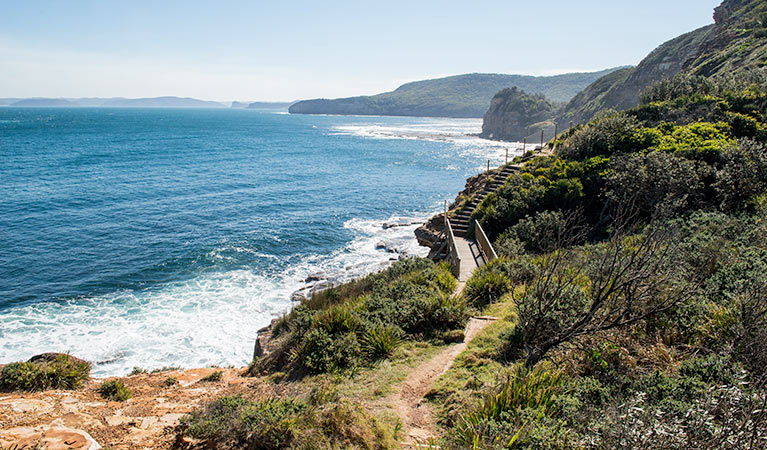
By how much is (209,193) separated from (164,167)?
1669cm

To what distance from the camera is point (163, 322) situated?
675 inches

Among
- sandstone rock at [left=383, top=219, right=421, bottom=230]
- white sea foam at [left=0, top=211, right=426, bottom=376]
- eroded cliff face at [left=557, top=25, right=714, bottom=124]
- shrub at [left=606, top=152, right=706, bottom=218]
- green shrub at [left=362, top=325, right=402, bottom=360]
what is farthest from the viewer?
eroded cliff face at [left=557, top=25, right=714, bottom=124]

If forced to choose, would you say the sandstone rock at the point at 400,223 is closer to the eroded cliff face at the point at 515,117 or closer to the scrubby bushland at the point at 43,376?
the scrubby bushland at the point at 43,376

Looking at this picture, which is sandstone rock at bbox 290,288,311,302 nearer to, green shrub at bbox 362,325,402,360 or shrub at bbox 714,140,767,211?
green shrub at bbox 362,325,402,360

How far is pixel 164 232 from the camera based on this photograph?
2755 cm

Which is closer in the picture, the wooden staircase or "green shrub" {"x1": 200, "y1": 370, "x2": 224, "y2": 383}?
"green shrub" {"x1": 200, "y1": 370, "x2": 224, "y2": 383}

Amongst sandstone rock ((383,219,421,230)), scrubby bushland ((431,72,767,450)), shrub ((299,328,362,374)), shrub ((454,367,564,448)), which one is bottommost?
sandstone rock ((383,219,421,230))

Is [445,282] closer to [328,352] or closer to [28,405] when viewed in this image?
[328,352]

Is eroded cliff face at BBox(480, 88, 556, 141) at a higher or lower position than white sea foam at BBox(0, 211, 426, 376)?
higher

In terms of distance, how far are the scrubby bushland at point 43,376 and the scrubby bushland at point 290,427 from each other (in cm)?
451

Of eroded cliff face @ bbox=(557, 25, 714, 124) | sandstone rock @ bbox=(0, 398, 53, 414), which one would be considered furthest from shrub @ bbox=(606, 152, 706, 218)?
eroded cliff face @ bbox=(557, 25, 714, 124)

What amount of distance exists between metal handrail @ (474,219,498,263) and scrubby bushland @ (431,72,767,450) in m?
0.59

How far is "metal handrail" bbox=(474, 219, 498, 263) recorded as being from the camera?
51.8 feet

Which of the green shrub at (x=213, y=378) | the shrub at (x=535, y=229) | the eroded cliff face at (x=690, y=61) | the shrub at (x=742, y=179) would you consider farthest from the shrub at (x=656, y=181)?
the eroded cliff face at (x=690, y=61)
